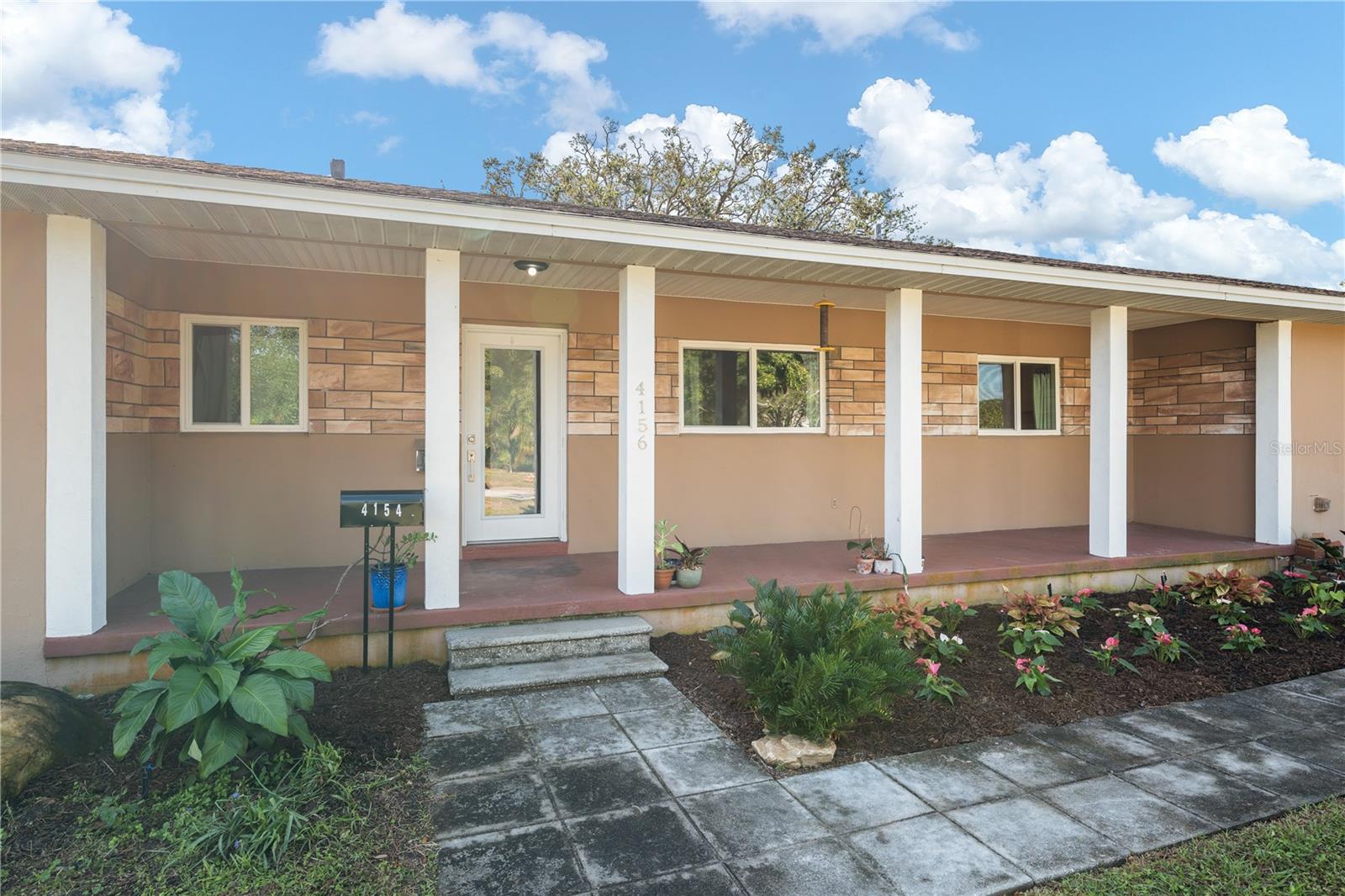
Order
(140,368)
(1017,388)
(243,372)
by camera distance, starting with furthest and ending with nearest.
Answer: (1017,388), (243,372), (140,368)

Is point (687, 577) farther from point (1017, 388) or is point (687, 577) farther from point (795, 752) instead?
point (1017, 388)

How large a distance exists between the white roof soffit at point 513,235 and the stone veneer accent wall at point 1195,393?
1.48 metres

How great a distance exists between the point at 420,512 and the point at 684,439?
3.25 meters

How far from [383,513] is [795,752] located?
2.70 m

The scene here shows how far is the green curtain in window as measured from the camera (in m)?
8.80

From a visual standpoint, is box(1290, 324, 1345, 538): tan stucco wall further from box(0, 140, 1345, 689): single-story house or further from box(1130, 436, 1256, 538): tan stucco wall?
box(1130, 436, 1256, 538): tan stucco wall

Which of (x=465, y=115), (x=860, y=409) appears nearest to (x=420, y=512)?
(x=860, y=409)

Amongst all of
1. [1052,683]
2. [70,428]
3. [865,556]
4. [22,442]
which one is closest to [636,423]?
[865,556]

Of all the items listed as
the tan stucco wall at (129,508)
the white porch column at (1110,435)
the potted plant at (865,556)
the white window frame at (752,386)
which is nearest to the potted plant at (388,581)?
the tan stucco wall at (129,508)

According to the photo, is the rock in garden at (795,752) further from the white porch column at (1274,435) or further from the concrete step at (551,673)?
the white porch column at (1274,435)

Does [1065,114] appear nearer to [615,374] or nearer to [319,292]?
[615,374]

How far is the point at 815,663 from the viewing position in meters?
3.36

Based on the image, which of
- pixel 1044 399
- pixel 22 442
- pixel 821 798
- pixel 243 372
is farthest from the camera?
pixel 1044 399

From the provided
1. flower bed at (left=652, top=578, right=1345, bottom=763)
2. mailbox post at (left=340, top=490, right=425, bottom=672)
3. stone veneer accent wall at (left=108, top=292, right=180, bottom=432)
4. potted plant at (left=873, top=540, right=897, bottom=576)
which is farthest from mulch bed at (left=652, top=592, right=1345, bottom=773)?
stone veneer accent wall at (left=108, top=292, right=180, bottom=432)
